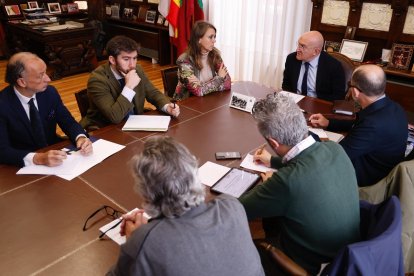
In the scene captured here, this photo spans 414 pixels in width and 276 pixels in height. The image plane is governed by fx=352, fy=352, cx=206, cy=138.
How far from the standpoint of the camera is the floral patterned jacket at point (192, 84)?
2746mm

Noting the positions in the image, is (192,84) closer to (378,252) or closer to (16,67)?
(16,67)

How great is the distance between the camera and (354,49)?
3.73 meters

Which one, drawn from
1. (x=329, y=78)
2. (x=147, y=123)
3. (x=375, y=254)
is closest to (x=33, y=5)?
(x=147, y=123)

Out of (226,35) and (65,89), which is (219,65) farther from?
(65,89)

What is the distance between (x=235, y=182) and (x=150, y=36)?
500 cm

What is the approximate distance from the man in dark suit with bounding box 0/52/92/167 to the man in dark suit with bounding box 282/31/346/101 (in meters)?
1.85

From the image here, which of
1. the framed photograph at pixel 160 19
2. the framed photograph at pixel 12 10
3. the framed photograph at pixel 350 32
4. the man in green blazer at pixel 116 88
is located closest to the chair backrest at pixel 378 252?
the man in green blazer at pixel 116 88

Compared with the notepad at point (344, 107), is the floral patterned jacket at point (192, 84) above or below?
above

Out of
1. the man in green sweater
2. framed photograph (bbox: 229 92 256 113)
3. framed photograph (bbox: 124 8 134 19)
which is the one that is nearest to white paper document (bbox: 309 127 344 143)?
framed photograph (bbox: 229 92 256 113)

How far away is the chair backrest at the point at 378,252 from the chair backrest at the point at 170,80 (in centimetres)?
214

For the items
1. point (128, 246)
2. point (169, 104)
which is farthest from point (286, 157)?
point (169, 104)

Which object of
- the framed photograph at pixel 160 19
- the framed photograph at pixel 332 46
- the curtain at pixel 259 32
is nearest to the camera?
the framed photograph at pixel 332 46

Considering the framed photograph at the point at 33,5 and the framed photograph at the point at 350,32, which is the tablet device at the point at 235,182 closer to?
the framed photograph at the point at 350,32

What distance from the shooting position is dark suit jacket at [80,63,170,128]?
222 cm
